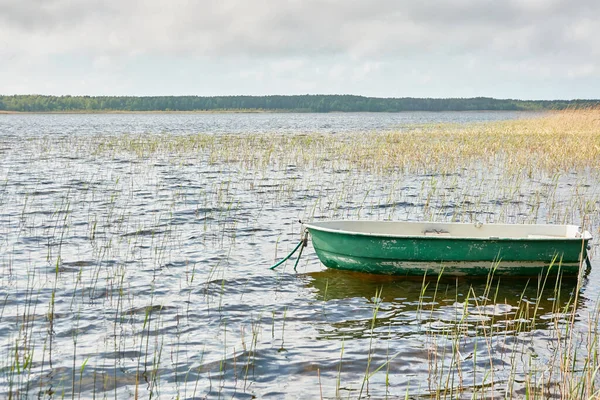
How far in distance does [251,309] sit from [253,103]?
177 m

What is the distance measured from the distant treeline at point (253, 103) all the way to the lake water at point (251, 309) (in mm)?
146347

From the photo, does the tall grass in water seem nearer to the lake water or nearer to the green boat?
the lake water

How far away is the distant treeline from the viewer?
15700 cm

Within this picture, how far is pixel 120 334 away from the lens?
780 centimetres

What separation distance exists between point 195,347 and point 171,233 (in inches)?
257

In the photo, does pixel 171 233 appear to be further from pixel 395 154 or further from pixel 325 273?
pixel 395 154

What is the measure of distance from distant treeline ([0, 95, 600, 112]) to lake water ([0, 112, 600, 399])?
146 m

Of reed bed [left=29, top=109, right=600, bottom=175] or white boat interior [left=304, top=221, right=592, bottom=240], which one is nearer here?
white boat interior [left=304, top=221, right=592, bottom=240]

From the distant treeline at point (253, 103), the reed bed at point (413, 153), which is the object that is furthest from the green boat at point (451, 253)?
the distant treeline at point (253, 103)

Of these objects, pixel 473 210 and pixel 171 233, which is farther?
pixel 473 210

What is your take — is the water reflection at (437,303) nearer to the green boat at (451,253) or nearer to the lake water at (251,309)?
the lake water at (251,309)

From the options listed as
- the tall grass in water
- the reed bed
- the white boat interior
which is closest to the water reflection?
the tall grass in water

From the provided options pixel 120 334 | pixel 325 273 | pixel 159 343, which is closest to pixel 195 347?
pixel 159 343

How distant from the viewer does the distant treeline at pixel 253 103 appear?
15700 centimetres
